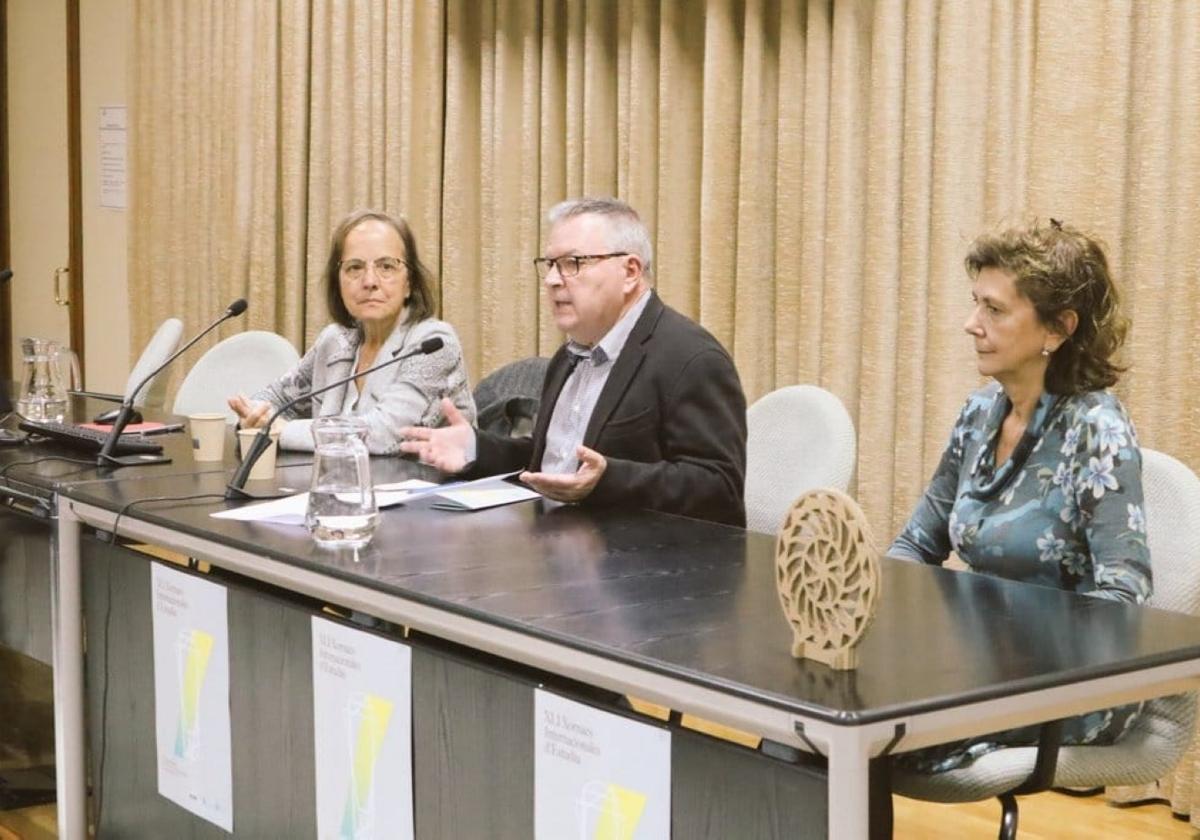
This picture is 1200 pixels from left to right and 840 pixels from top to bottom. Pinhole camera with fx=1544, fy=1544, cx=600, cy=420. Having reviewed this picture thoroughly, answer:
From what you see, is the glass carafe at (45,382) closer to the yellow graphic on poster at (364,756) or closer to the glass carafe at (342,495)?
the glass carafe at (342,495)

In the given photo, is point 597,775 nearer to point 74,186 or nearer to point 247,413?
Result: point 247,413

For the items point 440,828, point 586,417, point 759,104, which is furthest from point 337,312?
point 440,828

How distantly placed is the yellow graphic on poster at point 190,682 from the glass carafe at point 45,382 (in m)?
1.22

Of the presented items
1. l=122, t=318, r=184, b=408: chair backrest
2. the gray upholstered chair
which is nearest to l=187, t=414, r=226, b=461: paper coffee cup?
l=122, t=318, r=184, b=408: chair backrest

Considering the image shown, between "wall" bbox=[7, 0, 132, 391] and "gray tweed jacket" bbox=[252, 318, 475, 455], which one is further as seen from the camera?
"wall" bbox=[7, 0, 132, 391]

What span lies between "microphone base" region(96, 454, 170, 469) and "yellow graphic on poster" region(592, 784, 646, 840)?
1648mm

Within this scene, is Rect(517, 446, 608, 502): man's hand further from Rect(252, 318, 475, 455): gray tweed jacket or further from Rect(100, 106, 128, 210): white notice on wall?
Rect(100, 106, 128, 210): white notice on wall

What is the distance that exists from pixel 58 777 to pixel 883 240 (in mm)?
2103

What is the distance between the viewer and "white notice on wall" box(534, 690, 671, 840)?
162 centimetres

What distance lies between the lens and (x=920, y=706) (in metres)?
1.39

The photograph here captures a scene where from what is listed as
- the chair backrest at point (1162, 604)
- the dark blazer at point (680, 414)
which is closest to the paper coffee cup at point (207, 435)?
the dark blazer at point (680, 414)

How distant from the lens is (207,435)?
3.04 meters

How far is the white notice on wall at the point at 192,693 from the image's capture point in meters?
2.40

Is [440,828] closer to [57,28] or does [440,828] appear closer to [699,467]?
[699,467]
